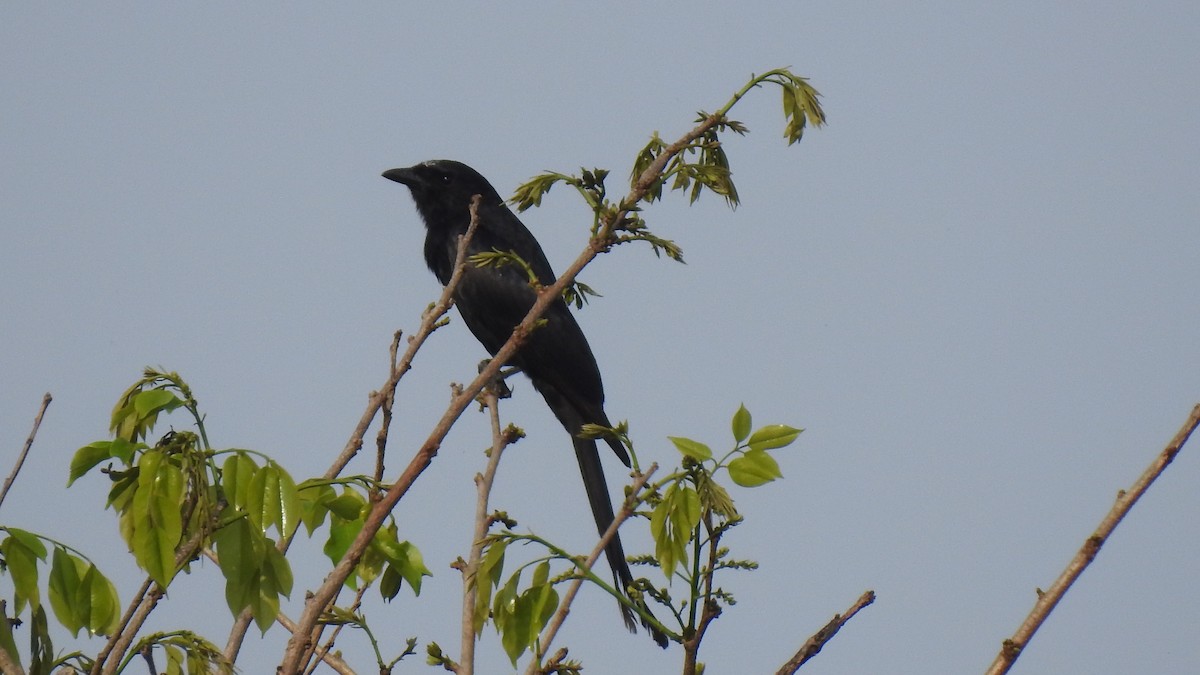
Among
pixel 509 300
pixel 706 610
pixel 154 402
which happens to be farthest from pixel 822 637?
pixel 509 300

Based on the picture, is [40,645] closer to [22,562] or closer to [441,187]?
[22,562]

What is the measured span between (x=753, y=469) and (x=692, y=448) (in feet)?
0.41

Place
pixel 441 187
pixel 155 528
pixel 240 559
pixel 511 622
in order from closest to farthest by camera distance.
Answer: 1. pixel 155 528
2. pixel 240 559
3. pixel 511 622
4. pixel 441 187

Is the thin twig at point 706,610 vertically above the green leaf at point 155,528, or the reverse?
the thin twig at point 706,610

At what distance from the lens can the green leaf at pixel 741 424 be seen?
97.0 inches

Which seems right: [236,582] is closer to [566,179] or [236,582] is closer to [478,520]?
[478,520]

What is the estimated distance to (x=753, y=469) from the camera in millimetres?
2438

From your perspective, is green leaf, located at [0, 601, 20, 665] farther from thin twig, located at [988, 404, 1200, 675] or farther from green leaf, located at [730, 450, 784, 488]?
thin twig, located at [988, 404, 1200, 675]

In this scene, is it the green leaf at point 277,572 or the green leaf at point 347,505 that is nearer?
the green leaf at point 277,572

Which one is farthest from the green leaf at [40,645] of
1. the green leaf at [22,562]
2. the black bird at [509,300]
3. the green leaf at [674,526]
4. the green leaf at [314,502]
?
the black bird at [509,300]

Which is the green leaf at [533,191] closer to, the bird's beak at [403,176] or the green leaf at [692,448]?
the green leaf at [692,448]

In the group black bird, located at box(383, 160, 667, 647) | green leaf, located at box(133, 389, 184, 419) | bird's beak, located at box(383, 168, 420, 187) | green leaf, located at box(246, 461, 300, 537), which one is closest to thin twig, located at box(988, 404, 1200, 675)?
green leaf, located at box(246, 461, 300, 537)

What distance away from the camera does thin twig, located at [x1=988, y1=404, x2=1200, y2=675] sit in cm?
198

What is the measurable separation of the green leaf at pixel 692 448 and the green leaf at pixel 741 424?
0.24ft
